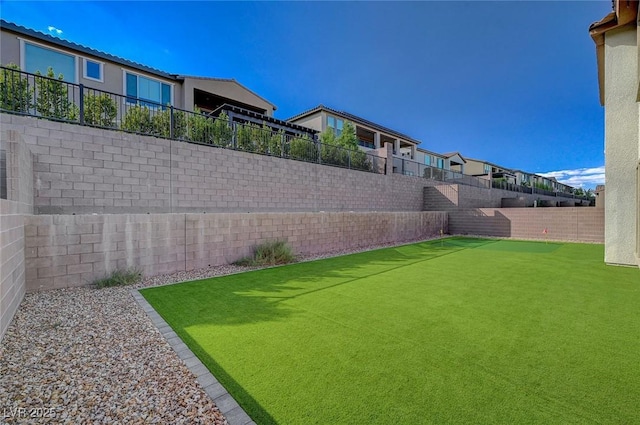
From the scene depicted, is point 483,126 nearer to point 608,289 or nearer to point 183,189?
point 608,289

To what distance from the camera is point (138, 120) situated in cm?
758

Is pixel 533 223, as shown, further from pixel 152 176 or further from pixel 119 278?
pixel 119 278

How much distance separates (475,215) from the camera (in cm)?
1462

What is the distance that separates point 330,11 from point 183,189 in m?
9.50

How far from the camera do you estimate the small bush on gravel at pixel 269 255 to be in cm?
703

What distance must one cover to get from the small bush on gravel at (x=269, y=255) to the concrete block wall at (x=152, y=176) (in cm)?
248

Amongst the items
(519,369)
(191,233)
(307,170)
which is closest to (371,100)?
(307,170)

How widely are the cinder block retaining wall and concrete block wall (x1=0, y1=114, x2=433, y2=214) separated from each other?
1.80 metres

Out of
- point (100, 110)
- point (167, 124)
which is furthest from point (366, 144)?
point (100, 110)

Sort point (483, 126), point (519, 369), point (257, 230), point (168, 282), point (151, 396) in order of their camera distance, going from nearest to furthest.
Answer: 1. point (151, 396)
2. point (519, 369)
3. point (168, 282)
4. point (257, 230)
5. point (483, 126)

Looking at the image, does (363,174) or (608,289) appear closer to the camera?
(608,289)

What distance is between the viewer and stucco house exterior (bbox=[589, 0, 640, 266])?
646 cm

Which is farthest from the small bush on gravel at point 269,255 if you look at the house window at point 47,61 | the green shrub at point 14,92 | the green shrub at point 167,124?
the house window at point 47,61

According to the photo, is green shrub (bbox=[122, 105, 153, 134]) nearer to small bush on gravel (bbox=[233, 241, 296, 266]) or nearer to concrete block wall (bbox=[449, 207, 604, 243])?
small bush on gravel (bbox=[233, 241, 296, 266])
